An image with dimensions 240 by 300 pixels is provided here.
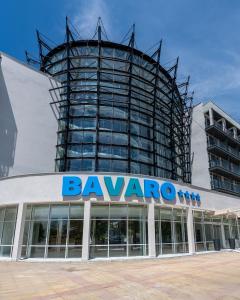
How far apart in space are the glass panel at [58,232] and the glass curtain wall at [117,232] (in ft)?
6.77

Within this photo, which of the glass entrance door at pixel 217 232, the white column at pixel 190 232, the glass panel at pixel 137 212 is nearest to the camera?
the glass panel at pixel 137 212

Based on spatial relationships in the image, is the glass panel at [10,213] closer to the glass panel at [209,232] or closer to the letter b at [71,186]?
the letter b at [71,186]

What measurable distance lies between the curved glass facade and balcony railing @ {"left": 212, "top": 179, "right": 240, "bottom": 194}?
628 centimetres

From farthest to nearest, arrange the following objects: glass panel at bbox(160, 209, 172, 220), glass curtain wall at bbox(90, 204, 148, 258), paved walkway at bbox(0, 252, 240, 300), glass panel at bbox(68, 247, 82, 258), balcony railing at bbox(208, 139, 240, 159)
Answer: balcony railing at bbox(208, 139, 240, 159)
glass panel at bbox(160, 209, 172, 220)
glass curtain wall at bbox(90, 204, 148, 258)
glass panel at bbox(68, 247, 82, 258)
paved walkway at bbox(0, 252, 240, 300)

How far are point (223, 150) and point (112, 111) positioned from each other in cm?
2195

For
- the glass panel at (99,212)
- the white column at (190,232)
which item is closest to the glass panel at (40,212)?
the glass panel at (99,212)

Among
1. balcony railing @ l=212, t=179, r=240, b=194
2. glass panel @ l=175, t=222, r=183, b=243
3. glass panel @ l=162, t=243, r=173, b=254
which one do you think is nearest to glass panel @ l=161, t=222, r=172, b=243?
glass panel @ l=162, t=243, r=173, b=254

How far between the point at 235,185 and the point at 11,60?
40.6 m

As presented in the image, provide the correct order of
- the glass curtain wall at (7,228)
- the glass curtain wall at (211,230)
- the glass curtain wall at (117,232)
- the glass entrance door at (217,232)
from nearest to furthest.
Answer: the glass curtain wall at (117,232) → the glass curtain wall at (7,228) → the glass curtain wall at (211,230) → the glass entrance door at (217,232)

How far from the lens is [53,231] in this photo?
19.0m

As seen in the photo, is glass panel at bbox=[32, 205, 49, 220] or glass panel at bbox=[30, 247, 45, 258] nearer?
glass panel at bbox=[30, 247, 45, 258]

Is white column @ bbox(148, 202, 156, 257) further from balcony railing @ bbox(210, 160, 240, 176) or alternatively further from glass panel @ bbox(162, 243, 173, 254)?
balcony railing @ bbox(210, 160, 240, 176)

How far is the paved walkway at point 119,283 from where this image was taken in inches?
353

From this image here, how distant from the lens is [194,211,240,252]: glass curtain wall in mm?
24903
